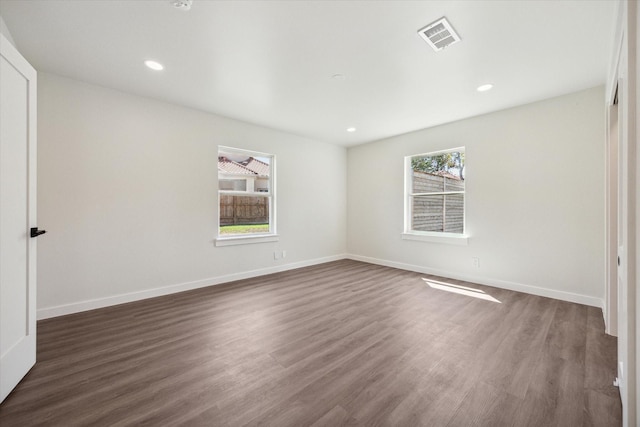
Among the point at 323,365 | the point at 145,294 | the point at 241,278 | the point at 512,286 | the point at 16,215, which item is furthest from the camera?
the point at 241,278

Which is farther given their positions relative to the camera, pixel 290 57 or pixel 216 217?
pixel 216 217

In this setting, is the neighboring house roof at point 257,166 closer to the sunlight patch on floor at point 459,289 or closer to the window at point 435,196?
the window at point 435,196

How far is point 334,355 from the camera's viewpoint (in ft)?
6.75

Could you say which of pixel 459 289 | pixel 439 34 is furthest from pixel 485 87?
pixel 459 289

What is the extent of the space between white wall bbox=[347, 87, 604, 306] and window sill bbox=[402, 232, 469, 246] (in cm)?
9

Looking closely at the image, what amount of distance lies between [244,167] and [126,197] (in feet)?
5.82

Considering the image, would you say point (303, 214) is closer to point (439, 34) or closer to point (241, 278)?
point (241, 278)

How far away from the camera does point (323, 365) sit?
1926 mm

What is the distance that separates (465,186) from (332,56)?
299 cm

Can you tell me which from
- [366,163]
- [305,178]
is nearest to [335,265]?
[305,178]

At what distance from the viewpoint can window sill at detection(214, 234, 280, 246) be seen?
13.3ft

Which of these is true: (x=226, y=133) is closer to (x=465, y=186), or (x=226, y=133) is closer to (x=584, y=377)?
(x=465, y=186)

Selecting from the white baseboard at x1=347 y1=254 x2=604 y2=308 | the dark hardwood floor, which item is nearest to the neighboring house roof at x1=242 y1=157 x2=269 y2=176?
the dark hardwood floor

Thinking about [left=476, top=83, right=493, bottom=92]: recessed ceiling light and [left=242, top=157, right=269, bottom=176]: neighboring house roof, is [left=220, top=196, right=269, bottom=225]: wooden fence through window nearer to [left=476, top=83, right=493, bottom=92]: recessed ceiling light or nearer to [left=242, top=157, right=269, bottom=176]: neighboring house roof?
[left=242, top=157, right=269, bottom=176]: neighboring house roof
